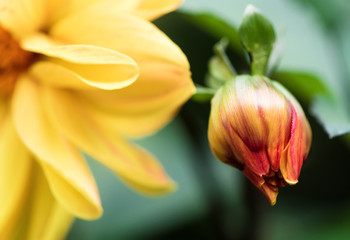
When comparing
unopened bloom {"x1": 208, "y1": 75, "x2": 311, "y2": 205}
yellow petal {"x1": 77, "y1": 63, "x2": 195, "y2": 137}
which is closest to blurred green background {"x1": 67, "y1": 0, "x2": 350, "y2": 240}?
yellow petal {"x1": 77, "y1": 63, "x2": 195, "y2": 137}

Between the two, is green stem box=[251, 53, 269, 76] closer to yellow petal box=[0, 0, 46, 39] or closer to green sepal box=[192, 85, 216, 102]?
green sepal box=[192, 85, 216, 102]

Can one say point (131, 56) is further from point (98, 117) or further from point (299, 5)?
point (299, 5)

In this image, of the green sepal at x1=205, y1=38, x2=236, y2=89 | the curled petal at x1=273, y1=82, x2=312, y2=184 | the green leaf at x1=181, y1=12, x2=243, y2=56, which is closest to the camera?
the curled petal at x1=273, y1=82, x2=312, y2=184

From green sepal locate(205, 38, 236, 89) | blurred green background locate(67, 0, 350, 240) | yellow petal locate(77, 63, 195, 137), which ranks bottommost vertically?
blurred green background locate(67, 0, 350, 240)

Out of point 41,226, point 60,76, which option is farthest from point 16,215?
point 60,76

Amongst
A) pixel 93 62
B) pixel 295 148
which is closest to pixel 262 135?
pixel 295 148

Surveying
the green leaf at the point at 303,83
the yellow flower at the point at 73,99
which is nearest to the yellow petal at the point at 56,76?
the yellow flower at the point at 73,99

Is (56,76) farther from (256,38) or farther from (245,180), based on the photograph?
(245,180)
